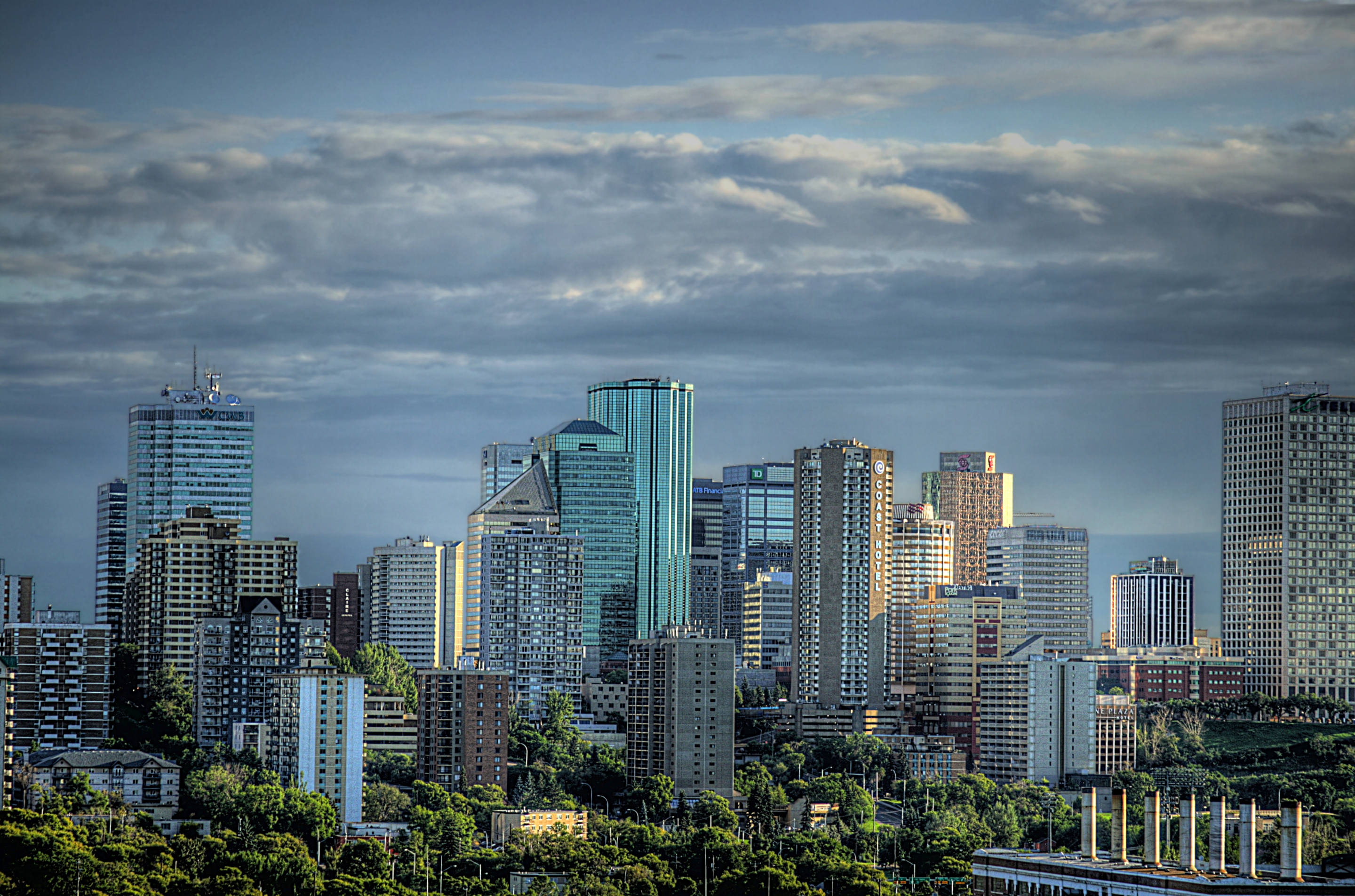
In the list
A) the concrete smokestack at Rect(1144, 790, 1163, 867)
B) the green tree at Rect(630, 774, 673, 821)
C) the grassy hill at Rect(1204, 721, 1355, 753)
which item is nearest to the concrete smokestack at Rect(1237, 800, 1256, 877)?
the concrete smokestack at Rect(1144, 790, 1163, 867)

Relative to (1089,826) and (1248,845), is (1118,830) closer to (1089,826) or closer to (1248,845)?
(1089,826)

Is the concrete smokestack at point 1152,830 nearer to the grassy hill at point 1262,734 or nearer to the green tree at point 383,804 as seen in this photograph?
the green tree at point 383,804

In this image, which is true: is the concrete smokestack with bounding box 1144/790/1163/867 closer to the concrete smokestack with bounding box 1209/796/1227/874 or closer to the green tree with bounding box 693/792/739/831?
the concrete smokestack with bounding box 1209/796/1227/874

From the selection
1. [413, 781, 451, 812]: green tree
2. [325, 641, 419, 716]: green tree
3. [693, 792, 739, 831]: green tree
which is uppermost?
[325, 641, 419, 716]: green tree

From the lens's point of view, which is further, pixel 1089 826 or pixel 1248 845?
pixel 1089 826

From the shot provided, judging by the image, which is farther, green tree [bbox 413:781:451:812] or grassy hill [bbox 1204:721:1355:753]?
grassy hill [bbox 1204:721:1355:753]

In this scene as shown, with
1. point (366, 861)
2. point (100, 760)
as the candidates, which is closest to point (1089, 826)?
point (366, 861)
